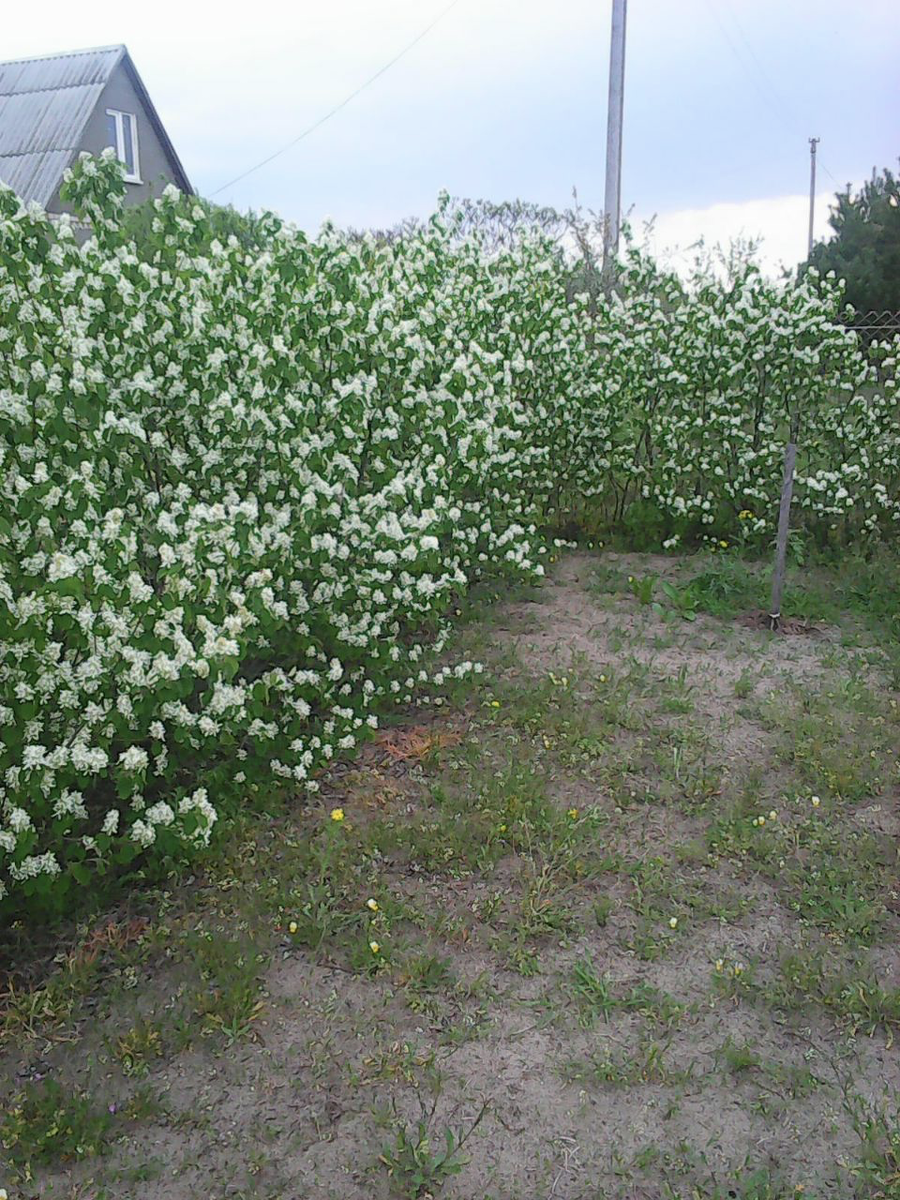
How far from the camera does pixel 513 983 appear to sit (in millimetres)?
2990

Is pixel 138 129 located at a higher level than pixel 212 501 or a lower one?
higher

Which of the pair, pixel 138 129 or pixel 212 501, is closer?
pixel 212 501

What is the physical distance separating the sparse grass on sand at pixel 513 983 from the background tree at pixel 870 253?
1060 cm

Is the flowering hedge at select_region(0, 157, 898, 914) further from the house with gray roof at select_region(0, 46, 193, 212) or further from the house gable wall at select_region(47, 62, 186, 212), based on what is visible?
the house gable wall at select_region(47, 62, 186, 212)

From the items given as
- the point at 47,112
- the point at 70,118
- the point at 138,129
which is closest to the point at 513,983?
the point at 70,118

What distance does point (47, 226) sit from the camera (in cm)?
363

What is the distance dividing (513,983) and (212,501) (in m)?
1.97

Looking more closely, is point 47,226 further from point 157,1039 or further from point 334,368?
point 157,1039

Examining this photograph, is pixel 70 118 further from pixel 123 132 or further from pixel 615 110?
pixel 615 110

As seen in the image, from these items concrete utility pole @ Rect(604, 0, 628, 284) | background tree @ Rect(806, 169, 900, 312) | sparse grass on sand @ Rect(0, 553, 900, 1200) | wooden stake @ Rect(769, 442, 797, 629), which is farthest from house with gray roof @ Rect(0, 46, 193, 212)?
sparse grass on sand @ Rect(0, 553, 900, 1200)

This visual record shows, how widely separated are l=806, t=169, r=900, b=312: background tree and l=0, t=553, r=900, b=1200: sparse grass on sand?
34.8 feet

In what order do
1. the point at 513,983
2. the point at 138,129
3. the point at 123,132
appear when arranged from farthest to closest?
the point at 138,129 → the point at 123,132 → the point at 513,983

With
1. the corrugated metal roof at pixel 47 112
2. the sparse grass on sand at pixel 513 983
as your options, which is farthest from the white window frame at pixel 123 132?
the sparse grass on sand at pixel 513 983

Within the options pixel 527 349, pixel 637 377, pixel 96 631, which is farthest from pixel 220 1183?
pixel 637 377
